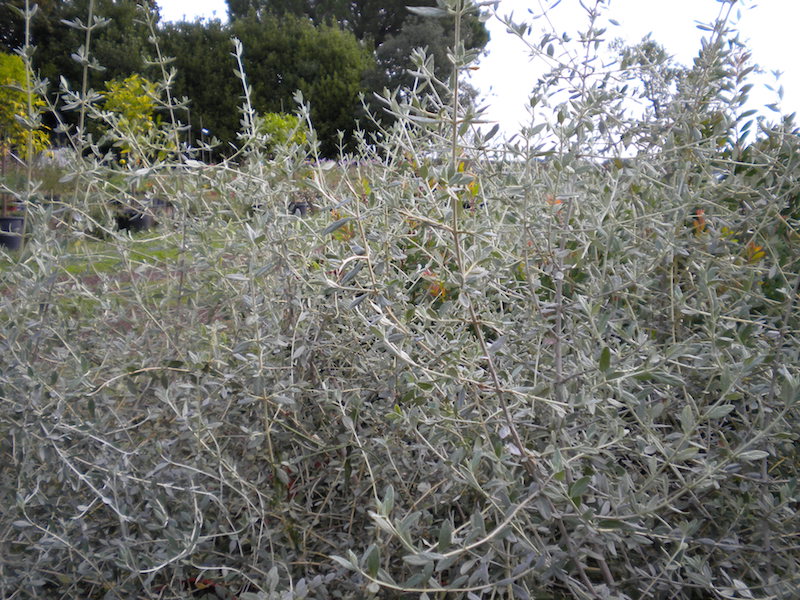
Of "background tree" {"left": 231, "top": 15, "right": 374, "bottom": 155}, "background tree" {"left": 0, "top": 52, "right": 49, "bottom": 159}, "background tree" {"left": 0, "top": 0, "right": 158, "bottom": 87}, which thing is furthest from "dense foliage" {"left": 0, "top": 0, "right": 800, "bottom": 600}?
"background tree" {"left": 231, "top": 15, "right": 374, "bottom": 155}

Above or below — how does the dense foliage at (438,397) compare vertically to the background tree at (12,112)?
above

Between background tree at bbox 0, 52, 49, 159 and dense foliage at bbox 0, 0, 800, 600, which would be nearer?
dense foliage at bbox 0, 0, 800, 600

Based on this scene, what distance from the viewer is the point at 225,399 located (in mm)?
1727

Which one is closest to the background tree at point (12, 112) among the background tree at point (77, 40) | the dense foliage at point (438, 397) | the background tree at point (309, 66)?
the background tree at point (77, 40)

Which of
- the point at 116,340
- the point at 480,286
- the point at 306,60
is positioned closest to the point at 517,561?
the point at 480,286

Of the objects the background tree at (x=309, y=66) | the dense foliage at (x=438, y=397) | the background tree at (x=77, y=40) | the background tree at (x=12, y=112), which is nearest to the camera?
the dense foliage at (x=438, y=397)

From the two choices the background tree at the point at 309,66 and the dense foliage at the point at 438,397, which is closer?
the dense foliage at the point at 438,397

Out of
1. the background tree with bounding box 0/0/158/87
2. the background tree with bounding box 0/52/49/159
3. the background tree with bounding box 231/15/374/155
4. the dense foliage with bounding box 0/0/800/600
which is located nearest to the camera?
the dense foliage with bounding box 0/0/800/600

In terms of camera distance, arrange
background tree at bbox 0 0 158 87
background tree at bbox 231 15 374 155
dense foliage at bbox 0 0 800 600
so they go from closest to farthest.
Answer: dense foliage at bbox 0 0 800 600 → background tree at bbox 0 0 158 87 → background tree at bbox 231 15 374 155

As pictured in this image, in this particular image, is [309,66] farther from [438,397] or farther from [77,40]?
[438,397]

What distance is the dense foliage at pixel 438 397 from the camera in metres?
1.27

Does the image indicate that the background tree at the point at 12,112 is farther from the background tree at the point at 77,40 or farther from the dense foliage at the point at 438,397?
the dense foliage at the point at 438,397

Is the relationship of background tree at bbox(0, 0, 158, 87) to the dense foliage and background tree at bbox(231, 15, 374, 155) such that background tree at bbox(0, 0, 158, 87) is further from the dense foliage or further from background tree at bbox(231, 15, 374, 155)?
the dense foliage

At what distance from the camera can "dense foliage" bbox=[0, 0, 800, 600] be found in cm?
127
